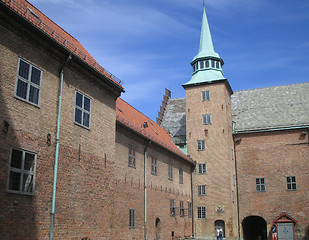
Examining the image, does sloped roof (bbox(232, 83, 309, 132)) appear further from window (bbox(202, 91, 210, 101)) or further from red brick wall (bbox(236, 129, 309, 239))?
window (bbox(202, 91, 210, 101))

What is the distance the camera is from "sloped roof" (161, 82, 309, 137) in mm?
38219

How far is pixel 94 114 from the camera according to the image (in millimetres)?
17125

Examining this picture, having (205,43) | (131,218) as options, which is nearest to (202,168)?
(205,43)

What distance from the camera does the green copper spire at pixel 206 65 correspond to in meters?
38.5

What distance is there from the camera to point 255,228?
42750 millimetres

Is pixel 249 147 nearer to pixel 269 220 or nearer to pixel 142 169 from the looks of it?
pixel 269 220

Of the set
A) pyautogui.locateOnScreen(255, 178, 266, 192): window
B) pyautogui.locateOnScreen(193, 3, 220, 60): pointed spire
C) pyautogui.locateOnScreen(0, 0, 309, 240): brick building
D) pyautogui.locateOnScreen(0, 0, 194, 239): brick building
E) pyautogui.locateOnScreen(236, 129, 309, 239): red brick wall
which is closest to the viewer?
pyautogui.locateOnScreen(0, 0, 194, 239): brick building

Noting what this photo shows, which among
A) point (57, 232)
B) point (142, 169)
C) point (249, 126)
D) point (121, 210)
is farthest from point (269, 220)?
point (57, 232)

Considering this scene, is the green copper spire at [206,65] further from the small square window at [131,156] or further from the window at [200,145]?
the small square window at [131,156]

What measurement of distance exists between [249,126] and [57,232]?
29058 millimetres

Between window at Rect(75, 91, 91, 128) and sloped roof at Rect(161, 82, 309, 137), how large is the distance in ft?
81.0

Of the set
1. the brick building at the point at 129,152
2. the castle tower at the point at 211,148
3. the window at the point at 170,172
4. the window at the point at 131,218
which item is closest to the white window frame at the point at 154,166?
the brick building at the point at 129,152

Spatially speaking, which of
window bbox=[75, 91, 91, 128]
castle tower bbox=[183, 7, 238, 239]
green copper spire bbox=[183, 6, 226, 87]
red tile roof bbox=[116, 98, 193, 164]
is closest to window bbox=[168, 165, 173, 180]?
red tile roof bbox=[116, 98, 193, 164]

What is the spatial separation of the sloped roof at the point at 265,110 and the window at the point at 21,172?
2866 centimetres
